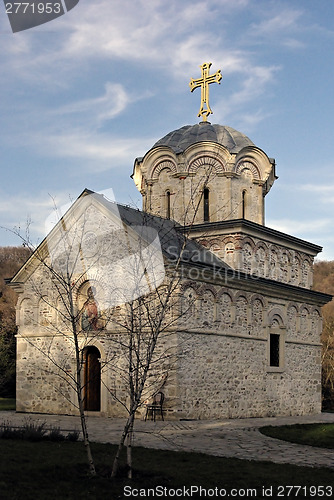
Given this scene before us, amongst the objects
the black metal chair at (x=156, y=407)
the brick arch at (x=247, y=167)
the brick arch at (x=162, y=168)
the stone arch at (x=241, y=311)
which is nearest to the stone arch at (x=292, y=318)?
the stone arch at (x=241, y=311)

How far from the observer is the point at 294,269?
2461 cm

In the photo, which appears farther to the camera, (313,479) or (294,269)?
(294,269)

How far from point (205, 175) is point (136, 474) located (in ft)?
48.9

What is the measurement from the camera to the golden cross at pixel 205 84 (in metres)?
25.3

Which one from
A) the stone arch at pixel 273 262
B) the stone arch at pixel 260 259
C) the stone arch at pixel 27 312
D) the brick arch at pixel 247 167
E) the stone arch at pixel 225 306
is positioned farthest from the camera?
the brick arch at pixel 247 167

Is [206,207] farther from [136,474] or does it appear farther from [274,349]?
[136,474]

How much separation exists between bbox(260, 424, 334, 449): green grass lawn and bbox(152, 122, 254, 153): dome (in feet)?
35.3

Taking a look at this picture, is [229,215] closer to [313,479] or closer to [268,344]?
[268,344]

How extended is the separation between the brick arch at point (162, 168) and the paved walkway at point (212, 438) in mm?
9872

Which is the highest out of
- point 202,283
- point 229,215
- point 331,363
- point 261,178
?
point 261,178

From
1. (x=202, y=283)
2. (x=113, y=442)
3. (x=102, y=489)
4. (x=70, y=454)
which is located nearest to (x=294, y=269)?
(x=202, y=283)

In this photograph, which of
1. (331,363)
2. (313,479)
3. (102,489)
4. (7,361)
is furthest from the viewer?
(331,363)

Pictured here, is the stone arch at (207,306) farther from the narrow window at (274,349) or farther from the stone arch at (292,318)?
the stone arch at (292,318)

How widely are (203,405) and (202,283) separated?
3533 mm
